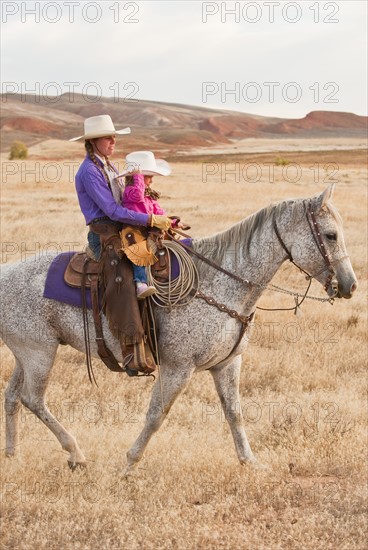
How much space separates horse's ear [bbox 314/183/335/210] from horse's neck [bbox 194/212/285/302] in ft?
1.62

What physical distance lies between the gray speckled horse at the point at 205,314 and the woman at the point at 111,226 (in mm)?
310

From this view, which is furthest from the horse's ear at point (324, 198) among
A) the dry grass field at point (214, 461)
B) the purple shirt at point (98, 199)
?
the dry grass field at point (214, 461)

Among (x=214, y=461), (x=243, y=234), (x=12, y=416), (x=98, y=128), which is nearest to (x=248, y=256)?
(x=243, y=234)

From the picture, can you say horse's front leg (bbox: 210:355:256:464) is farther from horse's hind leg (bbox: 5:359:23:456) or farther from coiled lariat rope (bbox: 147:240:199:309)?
horse's hind leg (bbox: 5:359:23:456)

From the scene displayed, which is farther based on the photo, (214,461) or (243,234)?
(214,461)

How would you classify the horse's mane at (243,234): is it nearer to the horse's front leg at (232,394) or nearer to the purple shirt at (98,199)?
the purple shirt at (98,199)

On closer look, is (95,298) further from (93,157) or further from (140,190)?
(93,157)

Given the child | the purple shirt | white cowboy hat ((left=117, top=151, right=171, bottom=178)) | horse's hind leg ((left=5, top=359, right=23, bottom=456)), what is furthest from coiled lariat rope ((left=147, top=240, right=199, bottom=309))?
horse's hind leg ((left=5, top=359, right=23, bottom=456))

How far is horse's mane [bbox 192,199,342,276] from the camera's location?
581 cm

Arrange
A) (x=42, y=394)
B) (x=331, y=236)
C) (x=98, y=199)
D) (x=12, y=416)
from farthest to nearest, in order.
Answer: (x=12, y=416) < (x=42, y=394) < (x=98, y=199) < (x=331, y=236)

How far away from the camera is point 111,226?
6.02m

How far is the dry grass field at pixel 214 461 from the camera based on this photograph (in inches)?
216

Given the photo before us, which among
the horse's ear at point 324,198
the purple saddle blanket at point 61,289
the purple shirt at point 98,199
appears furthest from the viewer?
the purple saddle blanket at point 61,289

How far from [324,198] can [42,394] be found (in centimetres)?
339
